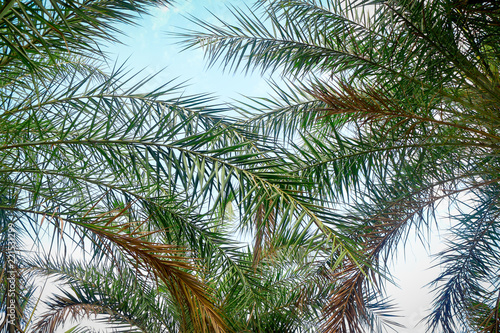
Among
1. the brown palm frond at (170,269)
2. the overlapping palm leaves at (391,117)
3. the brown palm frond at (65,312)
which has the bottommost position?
the brown palm frond at (170,269)

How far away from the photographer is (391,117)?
2.24 metres

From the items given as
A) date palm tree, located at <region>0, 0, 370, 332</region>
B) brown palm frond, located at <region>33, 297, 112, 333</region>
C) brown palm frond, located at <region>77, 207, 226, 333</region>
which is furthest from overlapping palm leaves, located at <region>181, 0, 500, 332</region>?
brown palm frond, located at <region>33, 297, 112, 333</region>

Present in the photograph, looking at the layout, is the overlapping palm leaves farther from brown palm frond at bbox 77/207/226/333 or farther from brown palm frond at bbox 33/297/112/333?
brown palm frond at bbox 33/297/112/333

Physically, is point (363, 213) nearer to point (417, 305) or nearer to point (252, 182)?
point (252, 182)

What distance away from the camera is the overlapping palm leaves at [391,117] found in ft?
8.15

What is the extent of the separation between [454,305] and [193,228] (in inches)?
113

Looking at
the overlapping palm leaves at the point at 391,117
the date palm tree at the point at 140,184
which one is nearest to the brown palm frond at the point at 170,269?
the date palm tree at the point at 140,184

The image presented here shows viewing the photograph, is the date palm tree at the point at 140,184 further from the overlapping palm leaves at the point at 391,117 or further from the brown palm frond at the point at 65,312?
the overlapping palm leaves at the point at 391,117

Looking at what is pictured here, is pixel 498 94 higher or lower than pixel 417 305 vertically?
higher

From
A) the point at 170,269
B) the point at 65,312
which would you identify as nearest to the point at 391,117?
the point at 170,269

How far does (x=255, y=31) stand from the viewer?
12.2ft

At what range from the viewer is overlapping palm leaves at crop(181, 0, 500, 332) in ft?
8.15

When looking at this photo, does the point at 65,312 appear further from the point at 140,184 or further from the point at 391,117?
the point at 391,117

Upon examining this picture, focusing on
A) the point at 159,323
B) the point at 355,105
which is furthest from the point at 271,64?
the point at 159,323
